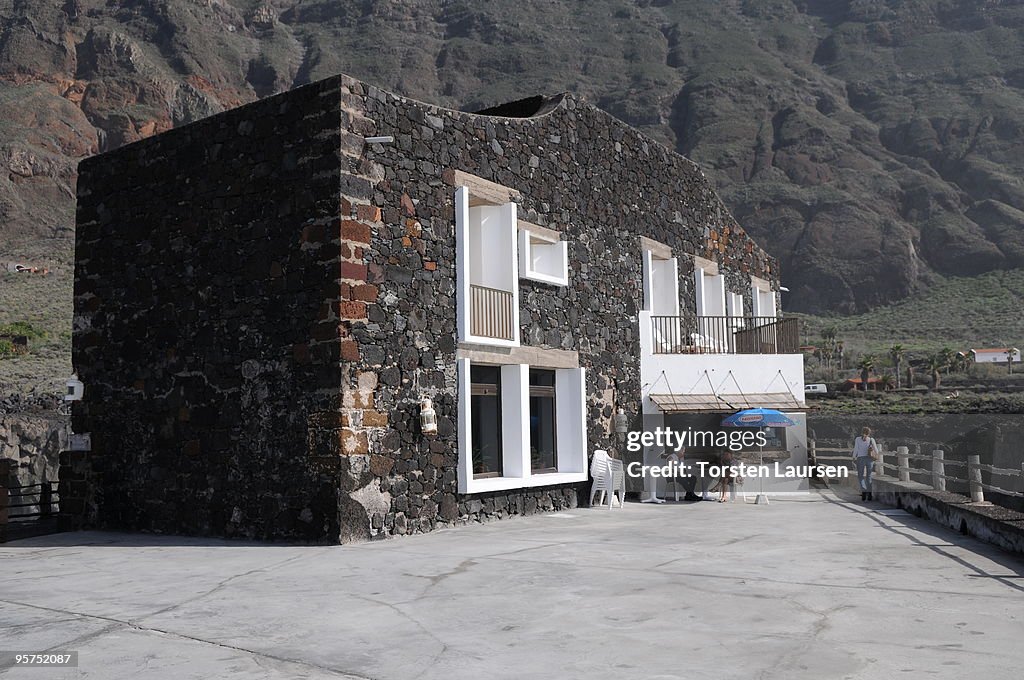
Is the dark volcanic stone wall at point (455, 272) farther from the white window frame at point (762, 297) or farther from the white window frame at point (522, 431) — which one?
the white window frame at point (762, 297)

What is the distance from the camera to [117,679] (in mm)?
5398

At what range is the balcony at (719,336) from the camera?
19.1 meters

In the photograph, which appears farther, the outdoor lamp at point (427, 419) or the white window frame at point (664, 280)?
the white window frame at point (664, 280)

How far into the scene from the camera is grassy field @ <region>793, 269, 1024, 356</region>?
75.0 m

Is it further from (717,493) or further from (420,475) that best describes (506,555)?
(717,493)

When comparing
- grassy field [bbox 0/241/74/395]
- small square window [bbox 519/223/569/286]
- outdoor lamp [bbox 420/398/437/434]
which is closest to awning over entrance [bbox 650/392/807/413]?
small square window [bbox 519/223/569/286]

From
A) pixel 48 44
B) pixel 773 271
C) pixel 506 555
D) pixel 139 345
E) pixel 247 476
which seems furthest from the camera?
pixel 48 44

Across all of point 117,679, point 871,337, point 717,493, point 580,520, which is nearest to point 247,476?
point 580,520

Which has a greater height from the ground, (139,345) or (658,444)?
(139,345)

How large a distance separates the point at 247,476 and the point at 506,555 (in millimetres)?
3785

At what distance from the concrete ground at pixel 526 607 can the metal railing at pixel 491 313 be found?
10.5 feet

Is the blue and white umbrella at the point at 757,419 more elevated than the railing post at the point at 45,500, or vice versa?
the blue and white umbrella at the point at 757,419

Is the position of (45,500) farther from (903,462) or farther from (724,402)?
(903,462)

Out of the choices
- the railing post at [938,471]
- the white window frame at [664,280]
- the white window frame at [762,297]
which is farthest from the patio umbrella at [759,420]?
the white window frame at [762,297]
